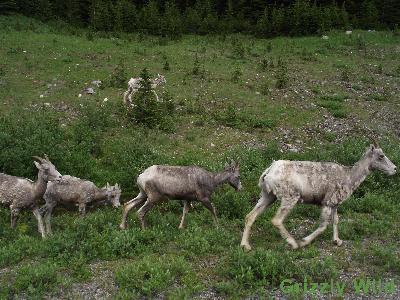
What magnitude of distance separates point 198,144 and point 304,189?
290 inches

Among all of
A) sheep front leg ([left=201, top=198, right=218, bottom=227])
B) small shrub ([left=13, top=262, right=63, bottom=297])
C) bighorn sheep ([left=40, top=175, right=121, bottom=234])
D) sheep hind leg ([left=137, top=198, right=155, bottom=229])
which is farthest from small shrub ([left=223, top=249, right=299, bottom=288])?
bighorn sheep ([left=40, top=175, right=121, bottom=234])

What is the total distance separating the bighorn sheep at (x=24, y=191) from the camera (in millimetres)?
12953

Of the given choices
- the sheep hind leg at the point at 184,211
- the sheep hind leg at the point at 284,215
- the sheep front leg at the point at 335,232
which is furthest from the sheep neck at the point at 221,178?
the sheep front leg at the point at 335,232

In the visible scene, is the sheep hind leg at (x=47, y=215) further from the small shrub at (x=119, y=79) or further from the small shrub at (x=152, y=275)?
the small shrub at (x=119, y=79)

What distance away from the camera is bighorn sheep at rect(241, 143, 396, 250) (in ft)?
38.0

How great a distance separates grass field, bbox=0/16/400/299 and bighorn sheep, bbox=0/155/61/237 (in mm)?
557

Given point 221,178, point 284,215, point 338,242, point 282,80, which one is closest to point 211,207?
point 221,178

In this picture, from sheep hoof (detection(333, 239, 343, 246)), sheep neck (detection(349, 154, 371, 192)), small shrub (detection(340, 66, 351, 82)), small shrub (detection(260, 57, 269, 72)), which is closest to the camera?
sheep hoof (detection(333, 239, 343, 246))

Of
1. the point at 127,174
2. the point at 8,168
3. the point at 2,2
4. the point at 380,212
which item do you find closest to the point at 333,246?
the point at 380,212

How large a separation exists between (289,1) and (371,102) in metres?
24.7

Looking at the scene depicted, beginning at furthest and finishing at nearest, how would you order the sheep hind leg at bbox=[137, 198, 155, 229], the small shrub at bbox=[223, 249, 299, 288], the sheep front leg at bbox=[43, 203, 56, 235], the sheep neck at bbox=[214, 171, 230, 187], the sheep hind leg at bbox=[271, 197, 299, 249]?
the sheep neck at bbox=[214, 171, 230, 187] → the sheep front leg at bbox=[43, 203, 56, 235] → the sheep hind leg at bbox=[137, 198, 155, 229] → the sheep hind leg at bbox=[271, 197, 299, 249] → the small shrub at bbox=[223, 249, 299, 288]

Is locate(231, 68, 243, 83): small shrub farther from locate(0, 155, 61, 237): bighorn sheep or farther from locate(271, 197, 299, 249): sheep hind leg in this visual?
locate(271, 197, 299, 249): sheep hind leg

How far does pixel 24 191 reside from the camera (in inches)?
515

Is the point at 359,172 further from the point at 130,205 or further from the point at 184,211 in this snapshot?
the point at 130,205
